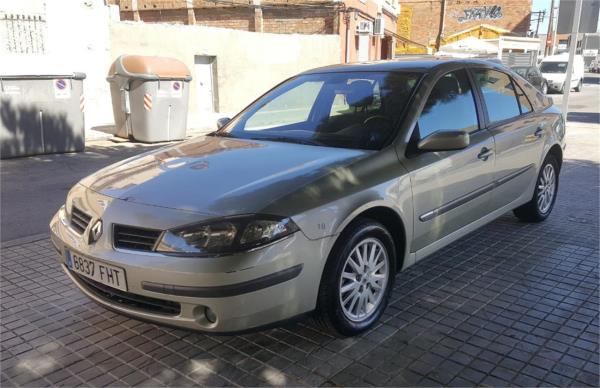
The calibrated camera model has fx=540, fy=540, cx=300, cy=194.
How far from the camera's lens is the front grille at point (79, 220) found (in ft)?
10.2

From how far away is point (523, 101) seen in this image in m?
5.08

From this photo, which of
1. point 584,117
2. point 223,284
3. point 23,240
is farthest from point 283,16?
point 223,284

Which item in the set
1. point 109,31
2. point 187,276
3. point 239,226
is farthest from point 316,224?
Result: point 109,31

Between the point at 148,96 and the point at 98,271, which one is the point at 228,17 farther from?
the point at 98,271

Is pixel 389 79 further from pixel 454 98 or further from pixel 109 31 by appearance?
pixel 109 31

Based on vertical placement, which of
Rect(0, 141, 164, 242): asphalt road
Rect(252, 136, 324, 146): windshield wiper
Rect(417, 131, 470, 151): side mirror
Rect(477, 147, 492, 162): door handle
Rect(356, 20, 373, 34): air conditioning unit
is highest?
Rect(356, 20, 373, 34): air conditioning unit

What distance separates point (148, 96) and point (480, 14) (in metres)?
44.3

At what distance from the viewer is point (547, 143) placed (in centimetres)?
525

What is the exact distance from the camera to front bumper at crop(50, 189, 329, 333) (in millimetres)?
2646

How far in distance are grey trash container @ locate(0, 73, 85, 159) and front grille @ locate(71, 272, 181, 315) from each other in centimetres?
698

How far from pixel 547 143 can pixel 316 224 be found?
339 centimetres

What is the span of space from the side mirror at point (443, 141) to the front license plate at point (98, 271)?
202 cm

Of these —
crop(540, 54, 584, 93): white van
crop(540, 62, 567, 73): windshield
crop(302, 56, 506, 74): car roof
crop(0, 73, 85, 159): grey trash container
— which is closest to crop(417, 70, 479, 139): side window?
crop(302, 56, 506, 74): car roof

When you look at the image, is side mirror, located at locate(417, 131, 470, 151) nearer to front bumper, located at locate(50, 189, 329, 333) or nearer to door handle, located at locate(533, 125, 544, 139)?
front bumper, located at locate(50, 189, 329, 333)
